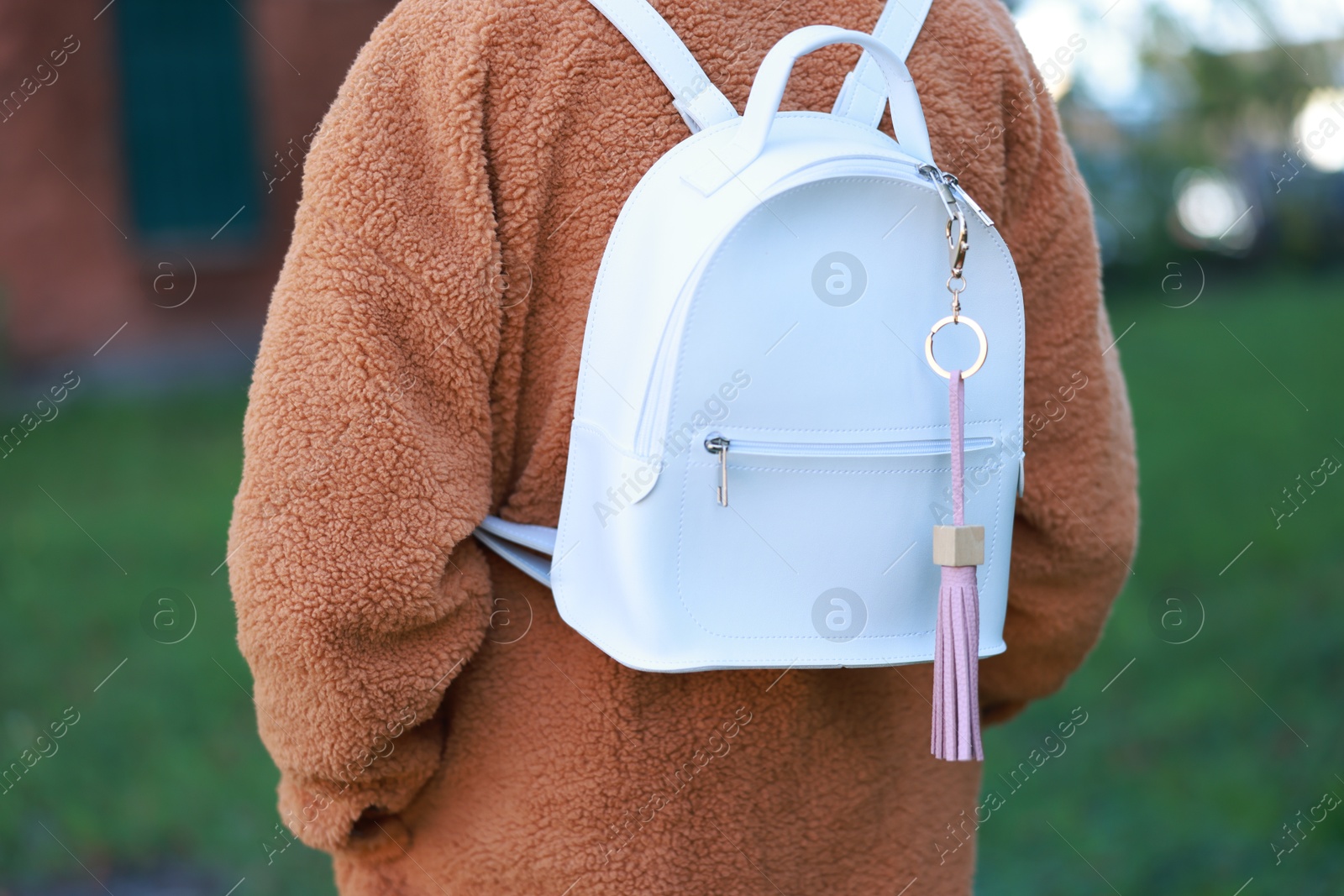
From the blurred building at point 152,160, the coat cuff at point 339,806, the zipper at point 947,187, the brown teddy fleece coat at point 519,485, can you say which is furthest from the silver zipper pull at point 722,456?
the blurred building at point 152,160

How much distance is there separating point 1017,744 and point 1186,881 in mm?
770

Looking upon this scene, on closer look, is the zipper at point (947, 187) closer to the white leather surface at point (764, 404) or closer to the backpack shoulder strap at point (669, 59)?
the white leather surface at point (764, 404)

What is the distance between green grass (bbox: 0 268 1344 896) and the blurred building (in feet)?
6.02

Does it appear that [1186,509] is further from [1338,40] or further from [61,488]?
[1338,40]

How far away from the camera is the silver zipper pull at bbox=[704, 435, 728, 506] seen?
1107 millimetres

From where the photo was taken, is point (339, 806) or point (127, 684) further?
point (127, 684)

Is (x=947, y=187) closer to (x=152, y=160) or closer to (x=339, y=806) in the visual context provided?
(x=339, y=806)

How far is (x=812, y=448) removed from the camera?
3.74 ft

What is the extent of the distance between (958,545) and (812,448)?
0.56 ft

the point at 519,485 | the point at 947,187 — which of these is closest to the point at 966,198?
the point at 947,187

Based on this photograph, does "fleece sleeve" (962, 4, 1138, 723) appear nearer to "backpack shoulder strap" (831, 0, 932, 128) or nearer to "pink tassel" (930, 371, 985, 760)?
"backpack shoulder strap" (831, 0, 932, 128)

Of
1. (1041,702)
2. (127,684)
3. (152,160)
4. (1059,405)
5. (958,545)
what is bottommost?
(1041,702)

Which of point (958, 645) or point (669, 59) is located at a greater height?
point (669, 59)

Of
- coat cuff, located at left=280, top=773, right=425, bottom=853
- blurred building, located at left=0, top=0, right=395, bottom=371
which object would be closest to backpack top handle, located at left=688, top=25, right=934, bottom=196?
coat cuff, located at left=280, top=773, right=425, bottom=853
